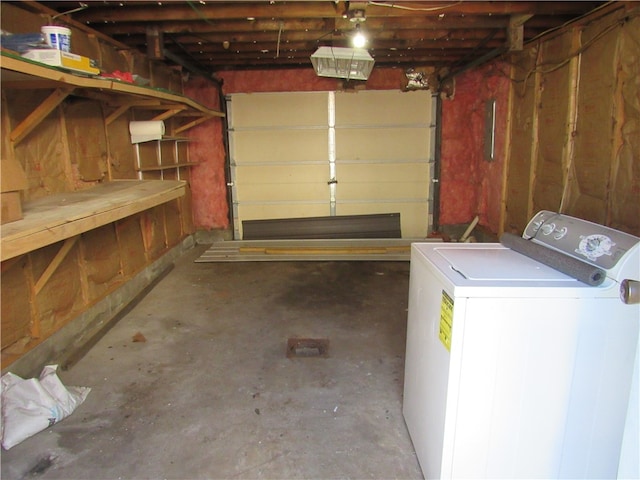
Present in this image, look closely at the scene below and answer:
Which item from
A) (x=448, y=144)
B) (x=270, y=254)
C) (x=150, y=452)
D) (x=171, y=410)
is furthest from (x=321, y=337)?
(x=448, y=144)

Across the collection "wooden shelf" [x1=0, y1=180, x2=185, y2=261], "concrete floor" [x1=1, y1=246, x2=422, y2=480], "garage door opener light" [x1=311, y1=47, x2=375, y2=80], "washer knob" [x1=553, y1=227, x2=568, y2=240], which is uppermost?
"garage door opener light" [x1=311, y1=47, x2=375, y2=80]

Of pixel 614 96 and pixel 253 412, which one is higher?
pixel 614 96

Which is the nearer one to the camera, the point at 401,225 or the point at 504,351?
the point at 504,351

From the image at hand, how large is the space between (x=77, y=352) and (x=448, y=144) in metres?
4.98

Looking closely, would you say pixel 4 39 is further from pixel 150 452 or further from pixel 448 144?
pixel 448 144

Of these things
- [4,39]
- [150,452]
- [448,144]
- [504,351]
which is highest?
[4,39]

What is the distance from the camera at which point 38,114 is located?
98.2 inches

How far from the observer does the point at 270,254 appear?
5.38 meters

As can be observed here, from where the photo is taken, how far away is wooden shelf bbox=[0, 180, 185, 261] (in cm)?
160

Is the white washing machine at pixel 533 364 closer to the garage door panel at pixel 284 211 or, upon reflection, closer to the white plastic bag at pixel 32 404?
the white plastic bag at pixel 32 404

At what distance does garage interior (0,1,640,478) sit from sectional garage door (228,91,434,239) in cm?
3

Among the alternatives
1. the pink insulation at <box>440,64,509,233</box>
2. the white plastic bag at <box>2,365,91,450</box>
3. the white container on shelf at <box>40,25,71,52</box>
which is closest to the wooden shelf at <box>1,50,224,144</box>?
the white container on shelf at <box>40,25,71,52</box>

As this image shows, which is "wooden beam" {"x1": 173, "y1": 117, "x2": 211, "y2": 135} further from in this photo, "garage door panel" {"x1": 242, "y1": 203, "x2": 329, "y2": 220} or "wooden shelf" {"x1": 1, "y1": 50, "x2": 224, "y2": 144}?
"garage door panel" {"x1": 242, "y1": 203, "x2": 329, "y2": 220}

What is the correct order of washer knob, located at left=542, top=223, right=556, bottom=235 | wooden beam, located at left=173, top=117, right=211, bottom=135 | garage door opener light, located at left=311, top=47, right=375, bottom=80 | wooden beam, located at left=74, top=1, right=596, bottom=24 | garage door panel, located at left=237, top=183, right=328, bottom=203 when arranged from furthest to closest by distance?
garage door panel, located at left=237, top=183, right=328, bottom=203, wooden beam, located at left=173, top=117, right=211, bottom=135, garage door opener light, located at left=311, top=47, right=375, bottom=80, wooden beam, located at left=74, top=1, right=596, bottom=24, washer knob, located at left=542, top=223, right=556, bottom=235
